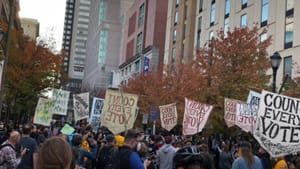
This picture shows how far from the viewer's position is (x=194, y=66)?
35094mm

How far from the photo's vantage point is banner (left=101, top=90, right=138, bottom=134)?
1483cm

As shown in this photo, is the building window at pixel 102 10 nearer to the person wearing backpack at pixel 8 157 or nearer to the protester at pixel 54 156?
the person wearing backpack at pixel 8 157

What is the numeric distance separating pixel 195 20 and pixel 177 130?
20.9 metres

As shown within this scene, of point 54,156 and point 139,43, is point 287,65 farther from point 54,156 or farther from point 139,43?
point 139,43

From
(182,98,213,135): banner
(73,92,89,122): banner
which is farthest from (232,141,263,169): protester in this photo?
(73,92,89,122): banner

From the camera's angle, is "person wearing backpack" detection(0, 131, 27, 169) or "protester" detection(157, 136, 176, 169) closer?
"person wearing backpack" detection(0, 131, 27, 169)

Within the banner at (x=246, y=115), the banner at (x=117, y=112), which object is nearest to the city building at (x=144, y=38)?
the banner at (x=246, y=115)

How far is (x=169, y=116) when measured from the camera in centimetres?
2114

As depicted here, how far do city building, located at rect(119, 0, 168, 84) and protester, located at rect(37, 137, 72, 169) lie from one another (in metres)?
61.8

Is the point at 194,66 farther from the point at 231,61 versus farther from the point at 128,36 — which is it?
the point at 128,36

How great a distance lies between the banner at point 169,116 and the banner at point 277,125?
10.8 metres

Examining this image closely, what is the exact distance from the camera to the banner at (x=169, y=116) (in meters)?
20.9

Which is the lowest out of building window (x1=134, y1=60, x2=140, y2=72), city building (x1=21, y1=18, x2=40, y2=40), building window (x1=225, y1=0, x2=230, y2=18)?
building window (x1=134, y1=60, x2=140, y2=72)

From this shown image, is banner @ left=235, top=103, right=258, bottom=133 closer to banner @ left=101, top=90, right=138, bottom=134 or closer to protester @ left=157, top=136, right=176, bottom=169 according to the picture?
banner @ left=101, top=90, right=138, bottom=134
